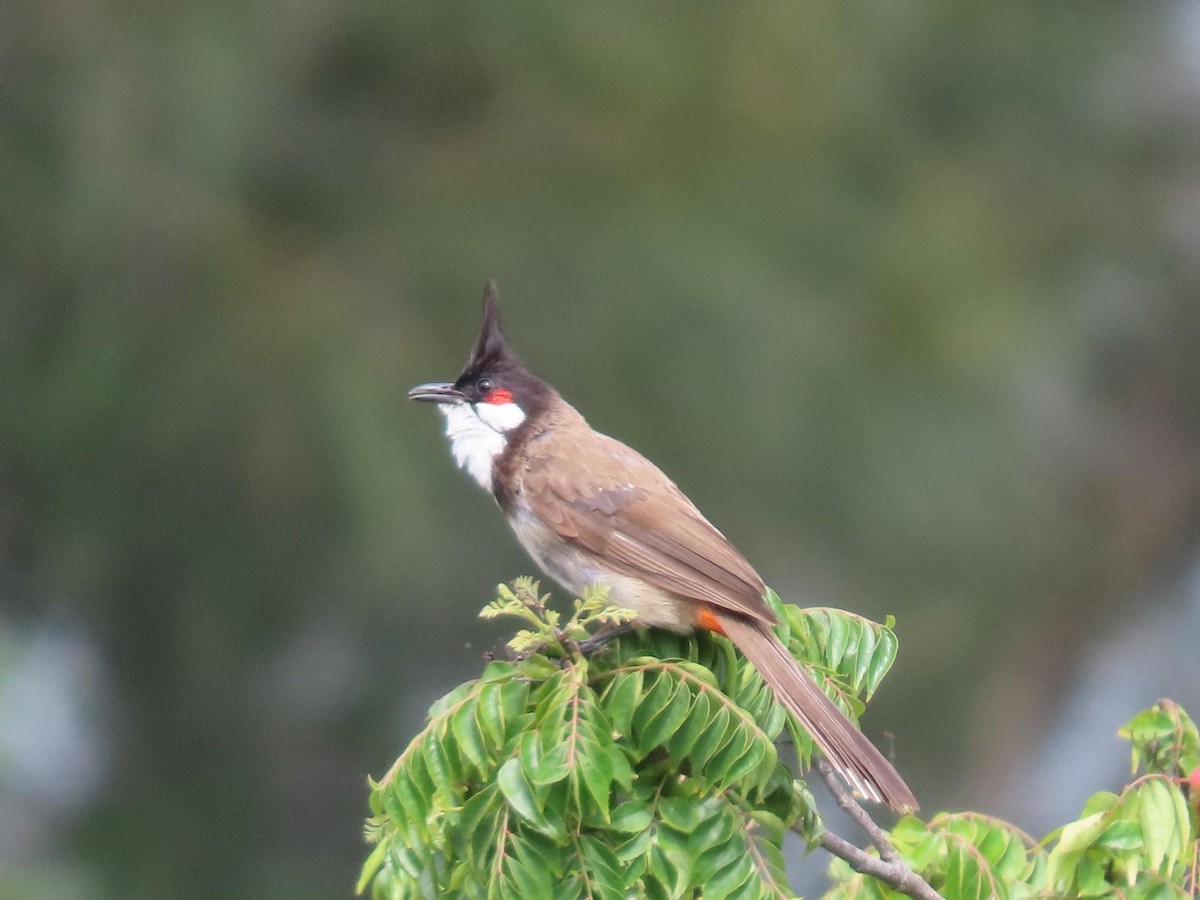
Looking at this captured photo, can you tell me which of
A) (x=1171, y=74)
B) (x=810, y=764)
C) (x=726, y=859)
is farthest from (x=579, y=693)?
(x=1171, y=74)

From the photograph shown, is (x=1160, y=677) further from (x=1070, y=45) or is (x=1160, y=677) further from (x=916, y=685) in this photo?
(x=1070, y=45)

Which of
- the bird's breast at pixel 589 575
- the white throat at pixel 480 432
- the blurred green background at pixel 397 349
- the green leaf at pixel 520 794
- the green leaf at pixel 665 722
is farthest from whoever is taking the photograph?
the blurred green background at pixel 397 349

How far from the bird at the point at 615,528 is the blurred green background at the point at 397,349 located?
274 centimetres

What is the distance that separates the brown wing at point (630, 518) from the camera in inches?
128

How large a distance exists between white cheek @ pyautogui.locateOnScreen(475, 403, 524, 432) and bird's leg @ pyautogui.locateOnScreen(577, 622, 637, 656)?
2.42ft

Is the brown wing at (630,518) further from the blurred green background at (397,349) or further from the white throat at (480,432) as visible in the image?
the blurred green background at (397,349)

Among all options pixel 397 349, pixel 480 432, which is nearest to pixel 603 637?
pixel 480 432

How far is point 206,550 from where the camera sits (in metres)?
7.13

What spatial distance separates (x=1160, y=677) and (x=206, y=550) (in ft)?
16.2

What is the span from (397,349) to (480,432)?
3.09 meters

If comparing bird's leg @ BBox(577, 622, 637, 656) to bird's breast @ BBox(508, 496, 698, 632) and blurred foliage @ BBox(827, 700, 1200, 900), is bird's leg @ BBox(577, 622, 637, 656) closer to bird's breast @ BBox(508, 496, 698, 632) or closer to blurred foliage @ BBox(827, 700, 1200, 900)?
bird's breast @ BBox(508, 496, 698, 632)

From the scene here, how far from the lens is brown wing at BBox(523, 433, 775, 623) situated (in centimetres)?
325

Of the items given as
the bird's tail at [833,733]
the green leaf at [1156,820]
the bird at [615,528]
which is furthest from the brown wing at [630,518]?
the green leaf at [1156,820]

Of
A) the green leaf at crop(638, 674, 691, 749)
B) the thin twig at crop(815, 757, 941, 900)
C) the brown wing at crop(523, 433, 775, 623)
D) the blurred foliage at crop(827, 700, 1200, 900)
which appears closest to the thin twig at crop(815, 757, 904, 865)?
the thin twig at crop(815, 757, 941, 900)
